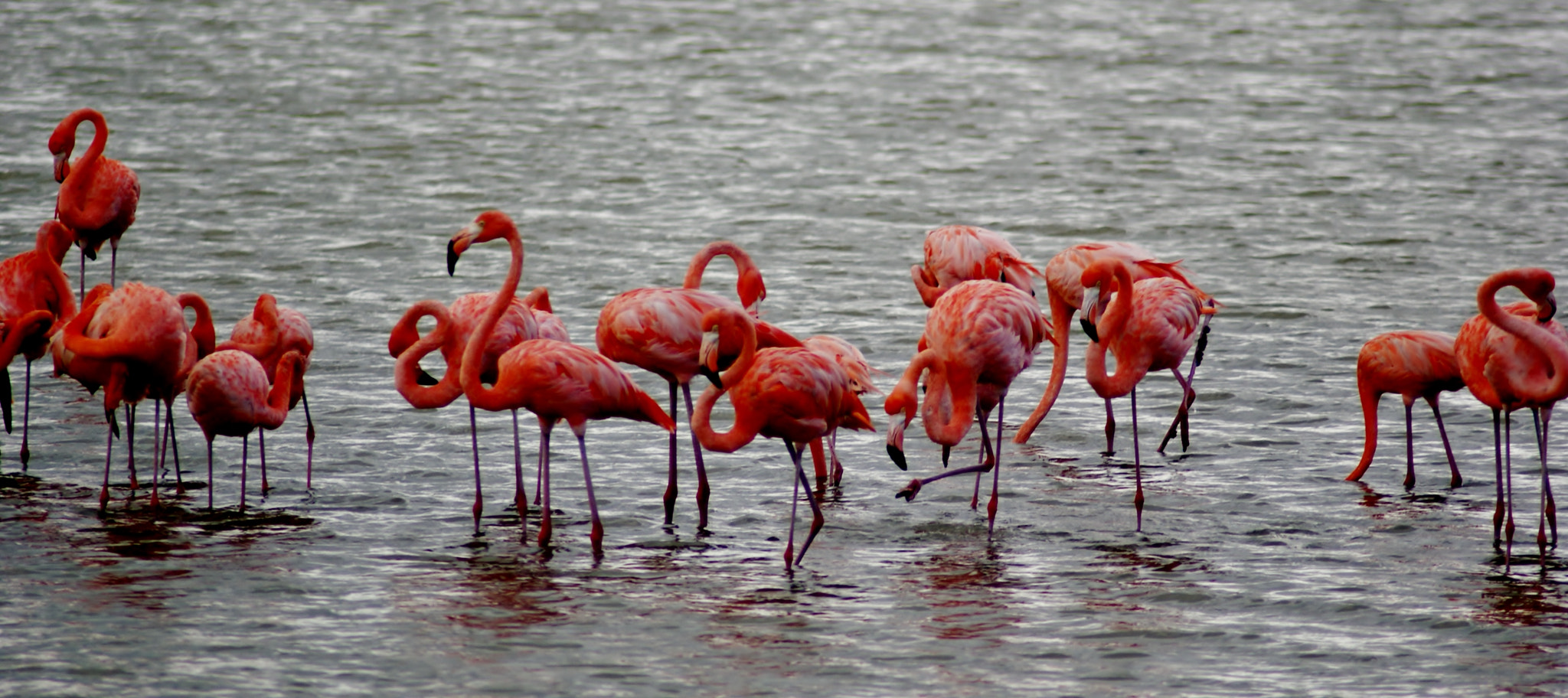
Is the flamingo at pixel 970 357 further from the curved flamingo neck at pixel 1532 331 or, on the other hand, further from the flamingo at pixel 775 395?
the curved flamingo neck at pixel 1532 331

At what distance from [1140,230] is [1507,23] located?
435 inches

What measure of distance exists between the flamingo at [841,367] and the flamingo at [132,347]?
2.51m

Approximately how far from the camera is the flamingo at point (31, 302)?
7.40 meters

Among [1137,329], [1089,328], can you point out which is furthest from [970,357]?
[1137,329]

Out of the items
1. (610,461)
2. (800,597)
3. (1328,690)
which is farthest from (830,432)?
(1328,690)

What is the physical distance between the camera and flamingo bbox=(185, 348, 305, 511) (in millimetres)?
6738

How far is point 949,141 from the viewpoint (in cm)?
1586

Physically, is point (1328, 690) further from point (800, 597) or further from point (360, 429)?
point (360, 429)

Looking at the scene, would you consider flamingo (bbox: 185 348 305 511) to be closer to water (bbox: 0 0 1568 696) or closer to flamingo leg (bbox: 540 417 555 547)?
water (bbox: 0 0 1568 696)

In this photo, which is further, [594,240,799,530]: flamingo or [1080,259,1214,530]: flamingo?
[1080,259,1214,530]: flamingo

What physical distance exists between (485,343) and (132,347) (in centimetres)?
140

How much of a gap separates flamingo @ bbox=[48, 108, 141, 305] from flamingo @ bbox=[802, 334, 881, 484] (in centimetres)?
393

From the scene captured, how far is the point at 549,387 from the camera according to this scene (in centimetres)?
641

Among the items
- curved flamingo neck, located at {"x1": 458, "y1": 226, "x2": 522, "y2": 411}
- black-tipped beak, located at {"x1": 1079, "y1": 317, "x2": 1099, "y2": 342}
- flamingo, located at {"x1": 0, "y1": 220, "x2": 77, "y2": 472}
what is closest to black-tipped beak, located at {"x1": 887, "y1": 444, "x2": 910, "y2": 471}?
black-tipped beak, located at {"x1": 1079, "y1": 317, "x2": 1099, "y2": 342}
